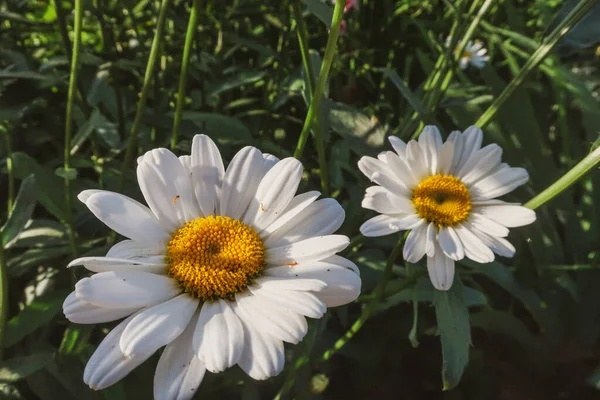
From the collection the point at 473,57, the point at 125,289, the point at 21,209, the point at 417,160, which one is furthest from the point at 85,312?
the point at 473,57

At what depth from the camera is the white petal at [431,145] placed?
0.71 metres

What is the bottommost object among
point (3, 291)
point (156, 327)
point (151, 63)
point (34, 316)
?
point (34, 316)

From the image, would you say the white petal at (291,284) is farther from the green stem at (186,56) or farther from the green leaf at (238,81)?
the green leaf at (238,81)

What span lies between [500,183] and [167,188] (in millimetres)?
474

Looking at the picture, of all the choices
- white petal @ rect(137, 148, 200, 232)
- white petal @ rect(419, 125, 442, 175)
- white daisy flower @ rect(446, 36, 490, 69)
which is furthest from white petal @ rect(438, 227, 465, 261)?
white daisy flower @ rect(446, 36, 490, 69)

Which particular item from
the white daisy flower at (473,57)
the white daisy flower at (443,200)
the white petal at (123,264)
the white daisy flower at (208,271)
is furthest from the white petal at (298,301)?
the white daisy flower at (473,57)

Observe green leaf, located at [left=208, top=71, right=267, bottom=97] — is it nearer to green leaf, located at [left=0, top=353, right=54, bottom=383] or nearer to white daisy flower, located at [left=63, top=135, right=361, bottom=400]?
white daisy flower, located at [left=63, top=135, right=361, bottom=400]

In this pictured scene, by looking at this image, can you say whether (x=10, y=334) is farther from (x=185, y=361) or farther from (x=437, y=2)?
(x=437, y=2)

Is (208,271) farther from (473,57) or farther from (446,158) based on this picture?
(473,57)

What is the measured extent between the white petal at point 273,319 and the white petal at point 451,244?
10.3 inches

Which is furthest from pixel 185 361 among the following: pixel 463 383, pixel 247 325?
pixel 463 383

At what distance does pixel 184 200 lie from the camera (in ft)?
1.72

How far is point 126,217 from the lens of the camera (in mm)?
482

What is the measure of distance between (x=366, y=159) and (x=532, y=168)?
655mm
